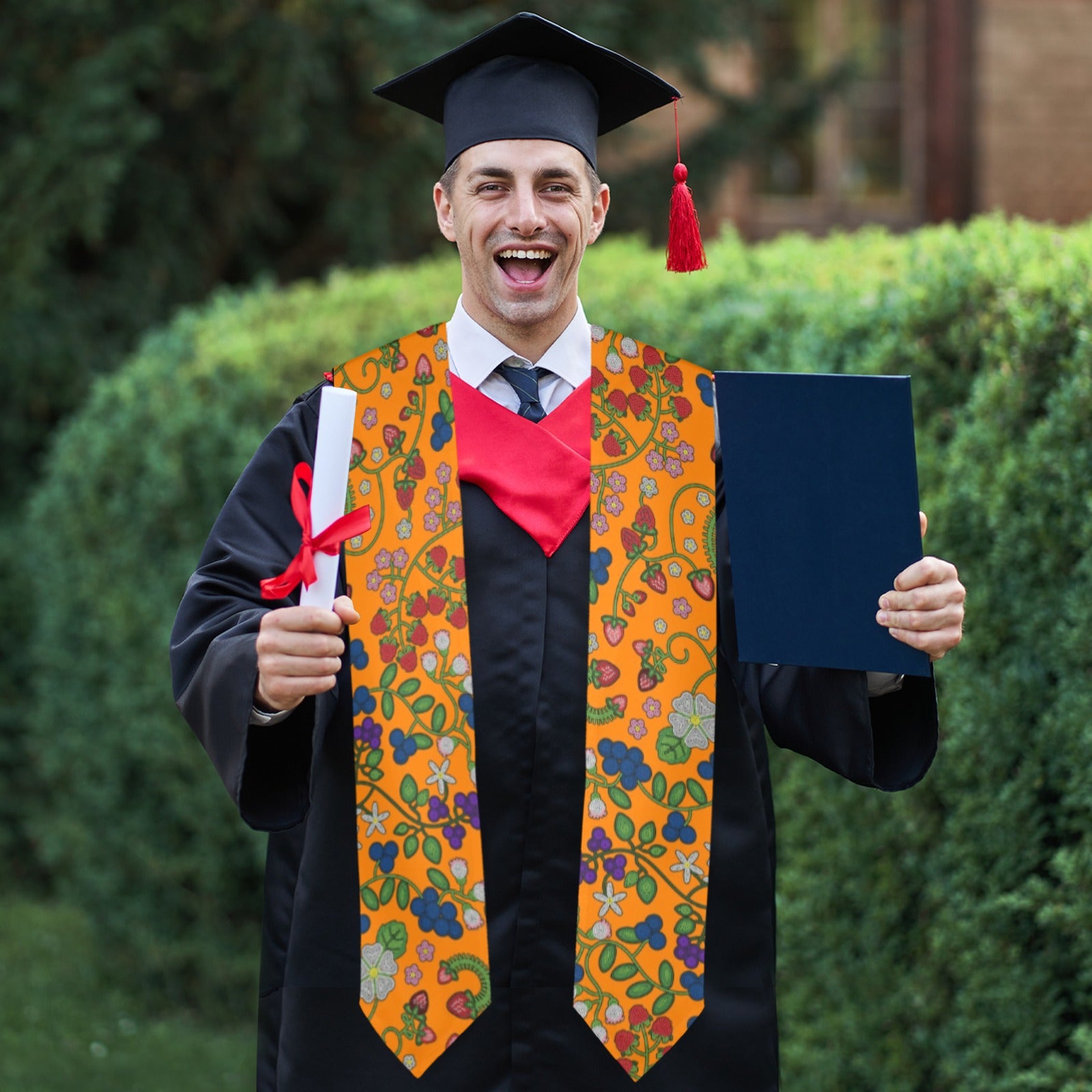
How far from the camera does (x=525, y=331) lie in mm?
2367

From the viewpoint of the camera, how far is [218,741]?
7.00 feet

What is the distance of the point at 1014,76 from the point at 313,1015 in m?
10.5

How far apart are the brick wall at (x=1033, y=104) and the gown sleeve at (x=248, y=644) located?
32.2 ft

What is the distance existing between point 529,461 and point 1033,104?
10.0m

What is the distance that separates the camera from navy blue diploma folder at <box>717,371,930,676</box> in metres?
2.07

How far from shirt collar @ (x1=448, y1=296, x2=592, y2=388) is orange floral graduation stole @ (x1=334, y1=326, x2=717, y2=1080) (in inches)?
1.6

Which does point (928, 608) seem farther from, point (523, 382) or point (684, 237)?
point (684, 237)

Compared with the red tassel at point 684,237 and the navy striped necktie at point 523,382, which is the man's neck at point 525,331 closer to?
the navy striped necktie at point 523,382

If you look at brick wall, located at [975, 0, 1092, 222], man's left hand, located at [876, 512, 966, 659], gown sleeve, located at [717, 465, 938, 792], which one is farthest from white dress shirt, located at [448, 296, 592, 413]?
brick wall, located at [975, 0, 1092, 222]

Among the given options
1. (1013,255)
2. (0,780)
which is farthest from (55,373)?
(1013,255)

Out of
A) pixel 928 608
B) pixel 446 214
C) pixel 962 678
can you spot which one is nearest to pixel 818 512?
pixel 928 608

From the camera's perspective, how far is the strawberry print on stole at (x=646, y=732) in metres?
2.25

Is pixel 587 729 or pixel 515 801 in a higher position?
pixel 587 729

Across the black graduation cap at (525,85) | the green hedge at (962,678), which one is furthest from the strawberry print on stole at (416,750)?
the green hedge at (962,678)
